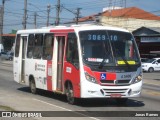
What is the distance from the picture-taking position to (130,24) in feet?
269

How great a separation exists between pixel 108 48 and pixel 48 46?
120 inches

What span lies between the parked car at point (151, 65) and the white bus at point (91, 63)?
3473 centimetres

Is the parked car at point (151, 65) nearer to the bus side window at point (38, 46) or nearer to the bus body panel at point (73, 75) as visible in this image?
the bus side window at point (38, 46)

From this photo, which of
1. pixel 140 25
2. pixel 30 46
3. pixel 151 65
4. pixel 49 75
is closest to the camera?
pixel 49 75

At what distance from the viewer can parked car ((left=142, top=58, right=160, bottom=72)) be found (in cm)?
5119

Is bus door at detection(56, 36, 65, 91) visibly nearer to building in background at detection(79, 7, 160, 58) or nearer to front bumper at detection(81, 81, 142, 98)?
front bumper at detection(81, 81, 142, 98)

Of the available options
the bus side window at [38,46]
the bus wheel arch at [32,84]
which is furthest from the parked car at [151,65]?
the bus side window at [38,46]

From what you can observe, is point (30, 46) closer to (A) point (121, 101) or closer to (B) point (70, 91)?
(B) point (70, 91)

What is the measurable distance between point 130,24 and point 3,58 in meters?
23.2

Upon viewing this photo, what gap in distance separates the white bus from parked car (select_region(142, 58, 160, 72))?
34.7 meters

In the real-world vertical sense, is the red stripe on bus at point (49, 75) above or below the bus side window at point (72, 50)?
below

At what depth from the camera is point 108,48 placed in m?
15.1

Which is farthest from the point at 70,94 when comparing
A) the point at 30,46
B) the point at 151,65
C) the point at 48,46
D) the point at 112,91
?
the point at 151,65

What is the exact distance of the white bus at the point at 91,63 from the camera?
1449 cm
